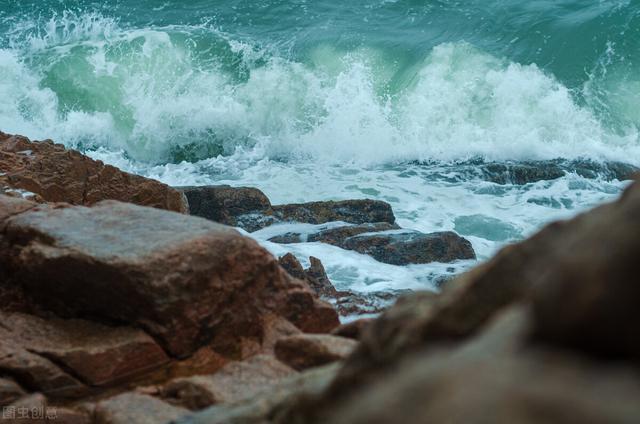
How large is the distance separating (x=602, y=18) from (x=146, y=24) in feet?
31.5

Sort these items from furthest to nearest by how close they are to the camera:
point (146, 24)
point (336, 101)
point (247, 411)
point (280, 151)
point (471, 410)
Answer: point (146, 24), point (336, 101), point (280, 151), point (247, 411), point (471, 410)

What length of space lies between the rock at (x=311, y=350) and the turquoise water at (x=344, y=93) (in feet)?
25.6

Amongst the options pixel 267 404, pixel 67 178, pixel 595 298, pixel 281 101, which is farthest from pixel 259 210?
pixel 595 298

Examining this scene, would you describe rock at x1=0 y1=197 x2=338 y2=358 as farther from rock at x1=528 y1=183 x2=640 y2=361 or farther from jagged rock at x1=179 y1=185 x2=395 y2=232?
jagged rock at x1=179 y1=185 x2=395 y2=232

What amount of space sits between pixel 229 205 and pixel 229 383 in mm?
5938

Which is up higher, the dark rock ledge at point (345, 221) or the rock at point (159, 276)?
the rock at point (159, 276)

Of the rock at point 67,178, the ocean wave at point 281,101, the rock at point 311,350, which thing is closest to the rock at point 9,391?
the rock at point 311,350

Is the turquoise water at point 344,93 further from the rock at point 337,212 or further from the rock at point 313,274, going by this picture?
the rock at point 313,274

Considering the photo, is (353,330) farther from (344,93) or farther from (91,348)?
(344,93)

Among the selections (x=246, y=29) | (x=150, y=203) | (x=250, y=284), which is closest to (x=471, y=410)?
(x=250, y=284)

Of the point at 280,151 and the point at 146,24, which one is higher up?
the point at 146,24

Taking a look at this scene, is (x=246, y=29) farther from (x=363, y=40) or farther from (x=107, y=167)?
(x=107, y=167)

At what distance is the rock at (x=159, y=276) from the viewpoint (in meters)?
3.91

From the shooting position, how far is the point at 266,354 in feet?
12.6
